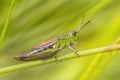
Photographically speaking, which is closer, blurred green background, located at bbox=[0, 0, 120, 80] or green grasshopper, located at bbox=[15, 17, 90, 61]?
green grasshopper, located at bbox=[15, 17, 90, 61]

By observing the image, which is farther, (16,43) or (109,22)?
(16,43)

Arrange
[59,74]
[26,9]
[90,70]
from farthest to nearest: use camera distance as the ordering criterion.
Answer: [26,9] → [59,74] → [90,70]

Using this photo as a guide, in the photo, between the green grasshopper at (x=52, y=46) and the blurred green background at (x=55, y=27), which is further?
the blurred green background at (x=55, y=27)

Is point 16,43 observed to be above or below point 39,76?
above

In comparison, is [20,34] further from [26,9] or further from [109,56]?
[109,56]

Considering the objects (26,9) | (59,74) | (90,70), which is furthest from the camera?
(26,9)

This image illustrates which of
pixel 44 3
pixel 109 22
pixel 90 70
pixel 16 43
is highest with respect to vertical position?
pixel 44 3

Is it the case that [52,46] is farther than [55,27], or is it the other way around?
[55,27]

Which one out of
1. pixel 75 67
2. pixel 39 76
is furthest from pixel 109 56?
pixel 39 76
